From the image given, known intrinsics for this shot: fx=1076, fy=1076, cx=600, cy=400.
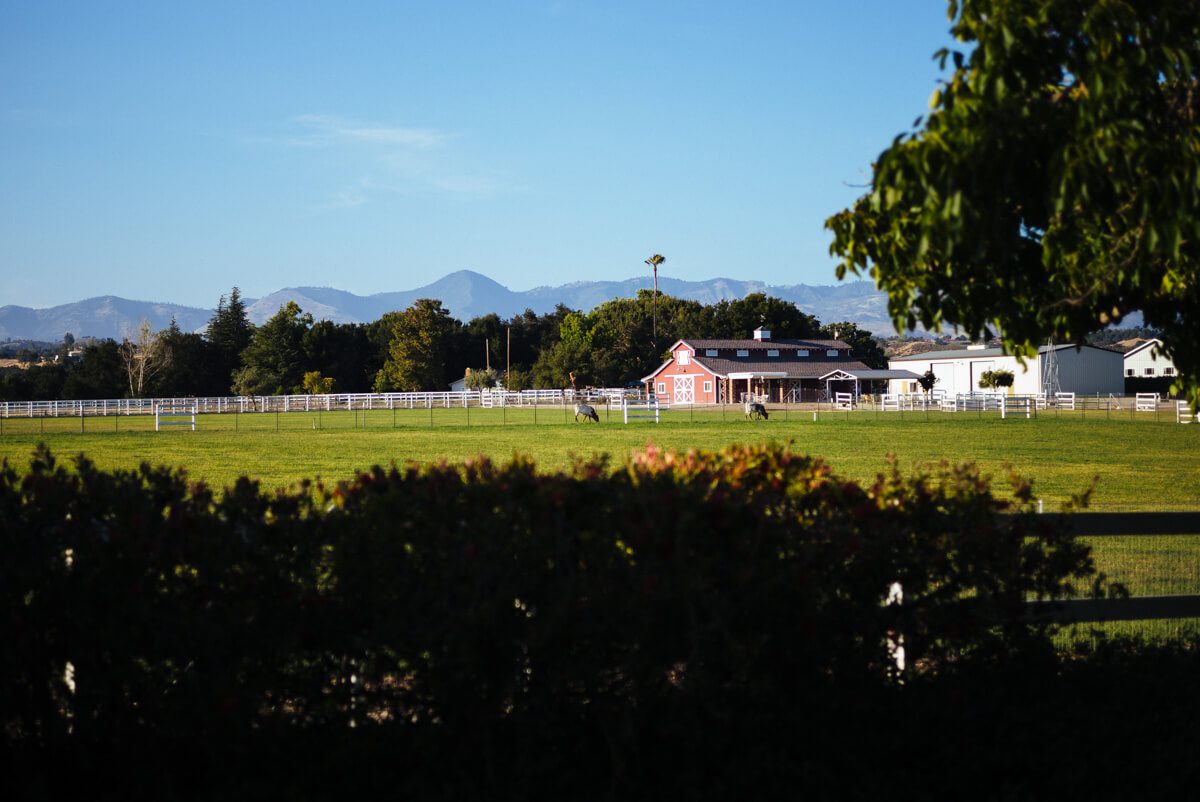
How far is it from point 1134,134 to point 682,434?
121 feet

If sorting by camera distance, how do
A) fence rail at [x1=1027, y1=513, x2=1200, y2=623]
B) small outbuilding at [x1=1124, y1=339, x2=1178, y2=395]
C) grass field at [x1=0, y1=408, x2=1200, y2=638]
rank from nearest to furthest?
fence rail at [x1=1027, y1=513, x2=1200, y2=623] < grass field at [x1=0, y1=408, x2=1200, y2=638] < small outbuilding at [x1=1124, y1=339, x2=1178, y2=395]

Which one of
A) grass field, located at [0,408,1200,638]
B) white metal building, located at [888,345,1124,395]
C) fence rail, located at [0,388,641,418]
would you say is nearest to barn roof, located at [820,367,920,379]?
white metal building, located at [888,345,1124,395]

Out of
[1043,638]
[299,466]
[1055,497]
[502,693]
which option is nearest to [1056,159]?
[1043,638]

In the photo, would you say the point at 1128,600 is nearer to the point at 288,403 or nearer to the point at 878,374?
A: the point at 288,403

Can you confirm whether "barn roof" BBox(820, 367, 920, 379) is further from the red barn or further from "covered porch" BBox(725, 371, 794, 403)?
"covered porch" BBox(725, 371, 794, 403)

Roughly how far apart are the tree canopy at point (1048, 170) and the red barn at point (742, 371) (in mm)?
87186

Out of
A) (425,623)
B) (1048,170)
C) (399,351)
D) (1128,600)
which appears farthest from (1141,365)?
(425,623)

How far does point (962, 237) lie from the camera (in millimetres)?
4602

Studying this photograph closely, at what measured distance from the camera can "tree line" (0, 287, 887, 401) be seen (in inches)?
3733

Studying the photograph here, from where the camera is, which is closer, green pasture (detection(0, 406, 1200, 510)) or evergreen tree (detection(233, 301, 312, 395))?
green pasture (detection(0, 406, 1200, 510))

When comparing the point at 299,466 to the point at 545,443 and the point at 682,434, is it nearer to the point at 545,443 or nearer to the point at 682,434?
the point at 545,443

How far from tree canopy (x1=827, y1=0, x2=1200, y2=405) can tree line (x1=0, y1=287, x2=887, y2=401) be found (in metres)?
90.1

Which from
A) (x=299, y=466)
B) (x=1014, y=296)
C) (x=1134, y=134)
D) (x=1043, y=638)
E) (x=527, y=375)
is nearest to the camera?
(x=1134, y=134)

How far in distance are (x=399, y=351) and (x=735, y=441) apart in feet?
257
